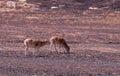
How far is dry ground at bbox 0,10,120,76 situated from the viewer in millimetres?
22844

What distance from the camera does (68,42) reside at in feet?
111

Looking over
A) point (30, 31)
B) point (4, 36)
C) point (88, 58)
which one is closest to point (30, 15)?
point (30, 31)

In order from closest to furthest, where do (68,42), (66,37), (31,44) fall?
1. (31,44)
2. (68,42)
3. (66,37)

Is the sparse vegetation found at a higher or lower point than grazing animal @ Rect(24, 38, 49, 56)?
lower

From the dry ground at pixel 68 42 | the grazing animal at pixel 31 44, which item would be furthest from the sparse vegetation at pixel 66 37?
the grazing animal at pixel 31 44

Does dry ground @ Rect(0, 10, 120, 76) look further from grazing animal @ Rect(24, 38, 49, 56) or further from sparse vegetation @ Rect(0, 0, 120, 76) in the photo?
grazing animal @ Rect(24, 38, 49, 56)

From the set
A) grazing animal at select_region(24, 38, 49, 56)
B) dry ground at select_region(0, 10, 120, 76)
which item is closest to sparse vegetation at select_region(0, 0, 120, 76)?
dry ground at select_region(0, 10, 120, 76)

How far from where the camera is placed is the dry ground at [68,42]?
22.8 m

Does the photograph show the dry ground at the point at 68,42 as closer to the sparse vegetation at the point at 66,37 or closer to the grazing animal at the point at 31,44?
the sparse vegetation at the point at 66,37

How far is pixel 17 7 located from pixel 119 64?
39.9 metres

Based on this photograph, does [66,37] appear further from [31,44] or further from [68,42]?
[31,44]

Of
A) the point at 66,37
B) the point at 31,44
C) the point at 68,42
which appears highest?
the point at 31,44

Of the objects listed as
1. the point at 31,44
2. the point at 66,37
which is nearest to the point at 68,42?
the point at 66,37

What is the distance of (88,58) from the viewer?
26.6m
